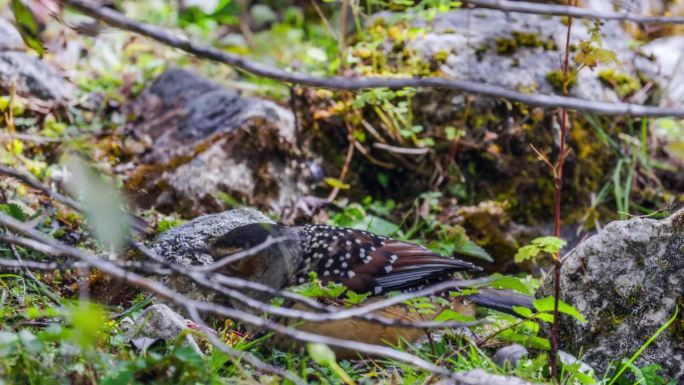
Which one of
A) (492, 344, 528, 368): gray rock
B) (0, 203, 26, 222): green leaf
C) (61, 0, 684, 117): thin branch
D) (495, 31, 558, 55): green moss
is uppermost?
(61, 0, 684, 117): thin branch

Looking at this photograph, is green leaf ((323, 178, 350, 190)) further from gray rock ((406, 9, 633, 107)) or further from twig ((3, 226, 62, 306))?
twig ((3, 226, 62, 306))

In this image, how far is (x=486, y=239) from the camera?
5723 mm

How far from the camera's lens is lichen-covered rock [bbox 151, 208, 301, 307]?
380 centimetres

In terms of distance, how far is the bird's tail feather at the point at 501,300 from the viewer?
13.2 ft

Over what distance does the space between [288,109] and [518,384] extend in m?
3.74

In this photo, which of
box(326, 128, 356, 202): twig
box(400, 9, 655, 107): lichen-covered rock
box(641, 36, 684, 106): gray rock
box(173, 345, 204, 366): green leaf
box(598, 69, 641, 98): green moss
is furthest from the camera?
box(641, 36, 684, 106): gray rock

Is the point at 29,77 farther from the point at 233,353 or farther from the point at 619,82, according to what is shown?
the point at 619,82

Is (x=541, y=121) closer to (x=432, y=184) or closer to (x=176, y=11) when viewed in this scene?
(x=432, y=184)

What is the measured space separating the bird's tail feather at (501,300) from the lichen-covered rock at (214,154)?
200 centimetres

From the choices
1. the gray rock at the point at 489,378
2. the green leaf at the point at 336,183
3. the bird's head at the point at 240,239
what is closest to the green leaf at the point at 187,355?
the gray rock at the point at 489,378

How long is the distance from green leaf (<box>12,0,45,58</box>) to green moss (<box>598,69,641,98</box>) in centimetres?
477

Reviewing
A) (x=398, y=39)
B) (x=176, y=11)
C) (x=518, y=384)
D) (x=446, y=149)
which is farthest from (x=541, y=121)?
(x=176, y=11)

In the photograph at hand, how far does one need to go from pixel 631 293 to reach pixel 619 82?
3.32 m

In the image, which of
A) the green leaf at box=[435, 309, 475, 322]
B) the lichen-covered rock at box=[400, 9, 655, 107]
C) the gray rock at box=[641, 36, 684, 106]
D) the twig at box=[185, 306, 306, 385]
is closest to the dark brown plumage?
the green leaf at box=[435, 309, 475, 322]
